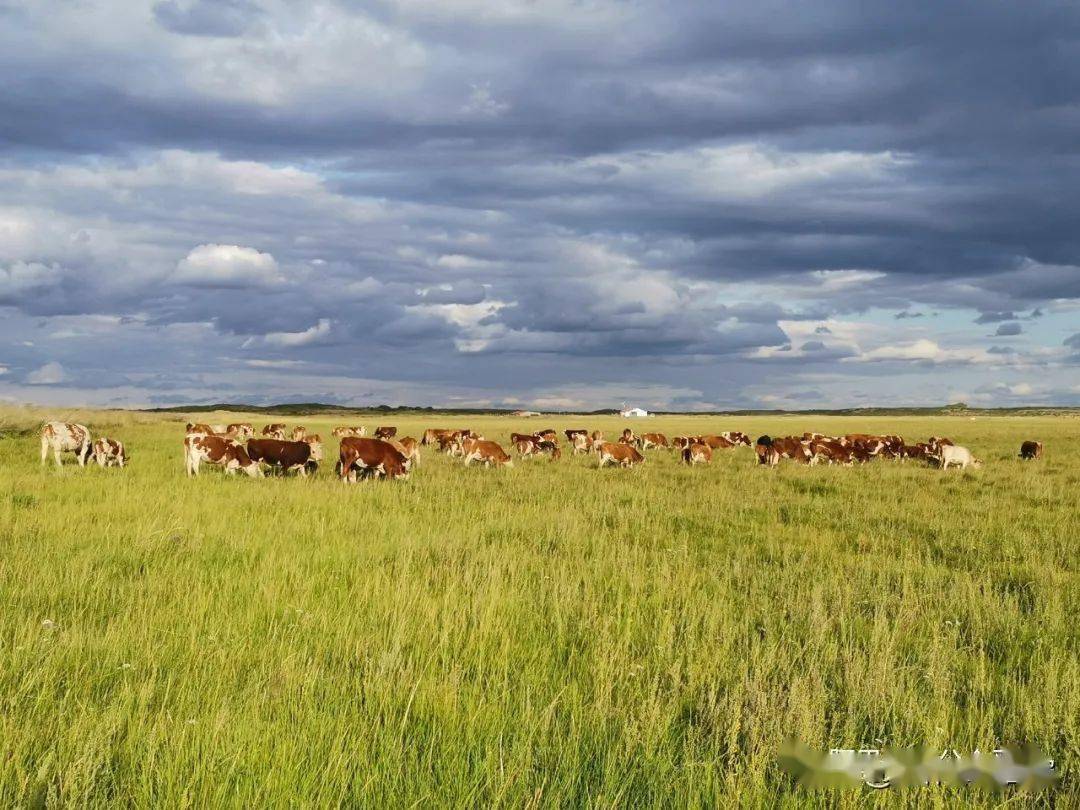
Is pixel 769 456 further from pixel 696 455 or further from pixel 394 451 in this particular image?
pixel 394 451

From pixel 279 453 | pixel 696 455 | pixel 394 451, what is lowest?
pixel 696 455

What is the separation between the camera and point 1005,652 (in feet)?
19.8

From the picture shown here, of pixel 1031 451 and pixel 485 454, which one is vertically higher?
pixel 1031 451

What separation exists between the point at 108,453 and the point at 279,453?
18.1ft

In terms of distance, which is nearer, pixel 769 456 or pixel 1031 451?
pixel 769 456

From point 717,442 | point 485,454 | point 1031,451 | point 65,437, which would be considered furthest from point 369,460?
point 1031,451

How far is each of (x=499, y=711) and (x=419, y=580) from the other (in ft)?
11.7

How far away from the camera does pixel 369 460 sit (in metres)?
20.5

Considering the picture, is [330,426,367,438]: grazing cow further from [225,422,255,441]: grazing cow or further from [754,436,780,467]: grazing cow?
[754,436,780,467]: grazing cow

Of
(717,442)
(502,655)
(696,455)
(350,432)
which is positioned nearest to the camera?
(502,655)

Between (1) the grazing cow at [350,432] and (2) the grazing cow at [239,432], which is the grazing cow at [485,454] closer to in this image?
(2) the grazing cow at [239,432]

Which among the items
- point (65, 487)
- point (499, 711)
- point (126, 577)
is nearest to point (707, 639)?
point (499, 711)

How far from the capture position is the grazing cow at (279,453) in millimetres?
21266

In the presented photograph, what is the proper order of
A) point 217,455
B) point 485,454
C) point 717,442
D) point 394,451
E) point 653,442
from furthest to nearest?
point 653,442 → point 717,442 → point 485,454 → point 394,451 → point 217,455
